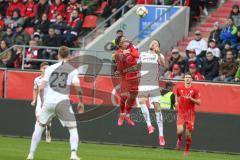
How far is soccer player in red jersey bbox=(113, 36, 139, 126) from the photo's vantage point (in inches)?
967

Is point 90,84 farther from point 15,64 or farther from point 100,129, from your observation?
point 15,64

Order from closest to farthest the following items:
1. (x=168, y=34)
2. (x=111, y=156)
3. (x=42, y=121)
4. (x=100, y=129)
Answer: (x=42, y=121) → (x=111, y=156) → (x=100, y=129) → (x=168, y=34)

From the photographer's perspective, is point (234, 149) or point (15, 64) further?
point (15, 64)

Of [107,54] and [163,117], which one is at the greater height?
[107,54]

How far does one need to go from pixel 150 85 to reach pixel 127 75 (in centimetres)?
83

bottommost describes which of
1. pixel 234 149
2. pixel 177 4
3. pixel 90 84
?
pixel 234 149

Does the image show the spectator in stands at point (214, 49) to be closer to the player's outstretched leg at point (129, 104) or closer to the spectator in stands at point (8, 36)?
the player's outstretched leg at point (129, 104)

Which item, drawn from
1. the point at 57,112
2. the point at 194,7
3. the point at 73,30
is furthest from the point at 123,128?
the point at 194,7

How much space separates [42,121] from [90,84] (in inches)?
337

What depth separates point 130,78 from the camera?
25.1m

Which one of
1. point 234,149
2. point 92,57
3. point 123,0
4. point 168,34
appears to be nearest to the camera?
point 234,149

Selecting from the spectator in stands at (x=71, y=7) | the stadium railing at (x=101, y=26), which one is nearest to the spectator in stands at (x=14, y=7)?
the spectator in stands at (x=71, y=7)

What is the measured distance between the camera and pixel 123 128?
26000 mm

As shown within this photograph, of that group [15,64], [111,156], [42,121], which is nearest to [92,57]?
[15,64]
